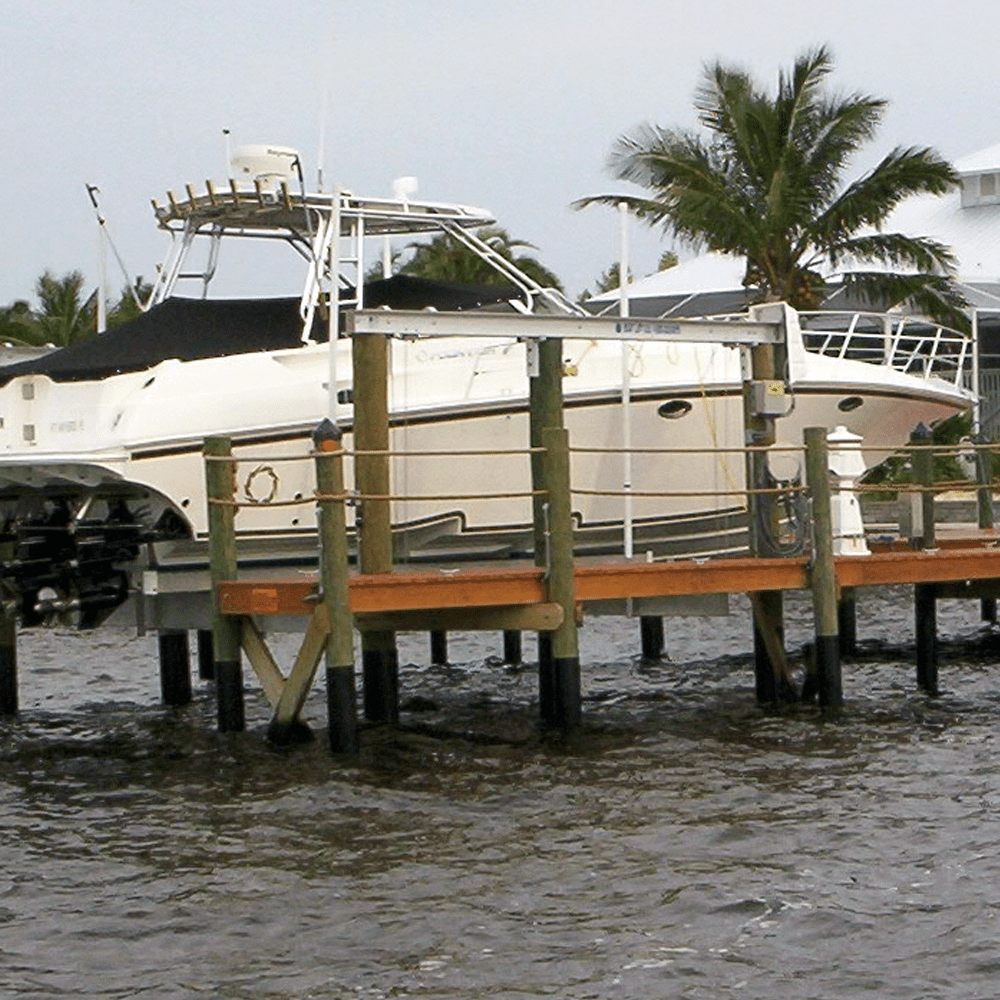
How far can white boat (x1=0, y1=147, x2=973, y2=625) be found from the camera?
51.6 ft

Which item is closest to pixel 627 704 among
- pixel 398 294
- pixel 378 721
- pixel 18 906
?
pixel 378 721

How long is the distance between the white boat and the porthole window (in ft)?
0.08

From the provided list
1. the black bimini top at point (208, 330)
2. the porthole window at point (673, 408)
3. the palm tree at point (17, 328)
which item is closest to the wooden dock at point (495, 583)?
the porthole window at point (673, 408)

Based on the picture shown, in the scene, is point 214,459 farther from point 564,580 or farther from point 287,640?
point 287,640

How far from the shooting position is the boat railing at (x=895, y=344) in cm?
1878

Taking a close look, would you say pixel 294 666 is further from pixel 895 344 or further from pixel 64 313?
pixel 64 313

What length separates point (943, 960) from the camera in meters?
9.13

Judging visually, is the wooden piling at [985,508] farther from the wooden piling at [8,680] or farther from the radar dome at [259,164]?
the wooden piling at [8,680]

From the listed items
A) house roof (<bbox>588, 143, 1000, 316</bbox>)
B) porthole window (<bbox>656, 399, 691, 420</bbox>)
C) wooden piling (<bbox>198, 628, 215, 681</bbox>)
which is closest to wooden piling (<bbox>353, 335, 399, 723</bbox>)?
porthole window (<bbox>656, 399, 691, 420</bbox>)

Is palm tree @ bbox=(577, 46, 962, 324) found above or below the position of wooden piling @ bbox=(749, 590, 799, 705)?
above

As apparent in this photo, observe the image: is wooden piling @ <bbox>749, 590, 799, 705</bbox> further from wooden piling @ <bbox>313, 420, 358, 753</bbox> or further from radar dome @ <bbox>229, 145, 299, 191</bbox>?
radar dome @ <bbox>229, 145, 299, 191</bbox>

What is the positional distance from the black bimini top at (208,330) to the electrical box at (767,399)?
9.92 ft

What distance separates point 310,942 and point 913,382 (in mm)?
10324

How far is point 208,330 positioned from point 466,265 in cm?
1743
